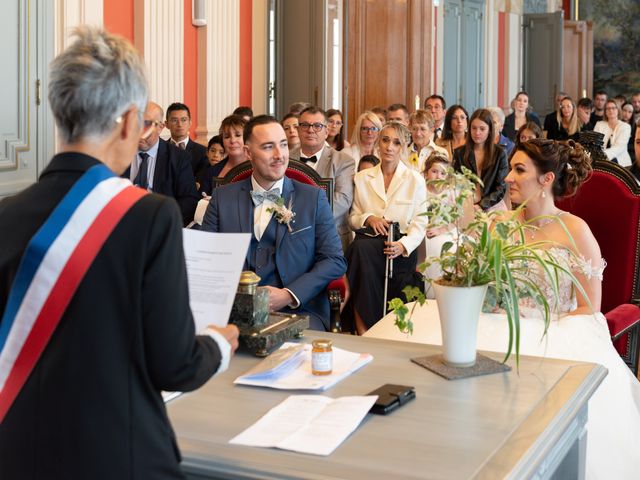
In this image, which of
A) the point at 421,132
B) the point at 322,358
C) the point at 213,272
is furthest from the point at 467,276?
the point at 421,132

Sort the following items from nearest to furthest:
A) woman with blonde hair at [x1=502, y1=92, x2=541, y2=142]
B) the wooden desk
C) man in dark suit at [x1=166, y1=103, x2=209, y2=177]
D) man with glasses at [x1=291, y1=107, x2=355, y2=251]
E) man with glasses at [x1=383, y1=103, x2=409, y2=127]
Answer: the wooden desk → man with glasses at [x1=291, y1=107, x2=355, y2=251] → man in dark suit at [x1=166, y1=103, x2=209, y2=177] → man with glasses at [x1=383, y1=103, x2=409, y2=127] → woman with blonde hair at [x1=502, y1=92, x2=541, y2=142]

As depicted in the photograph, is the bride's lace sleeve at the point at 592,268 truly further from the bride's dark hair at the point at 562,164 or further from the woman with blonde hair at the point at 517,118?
the woman with blonde hair at the point at 517,118

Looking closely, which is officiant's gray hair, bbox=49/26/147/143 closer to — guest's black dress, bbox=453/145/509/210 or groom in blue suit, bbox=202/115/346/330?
groom in blue suit, bbox=202/115/346/330

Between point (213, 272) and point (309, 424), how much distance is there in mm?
381

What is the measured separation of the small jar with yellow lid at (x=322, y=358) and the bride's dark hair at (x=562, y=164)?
6.19ft

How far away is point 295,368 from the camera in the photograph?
7.79ft

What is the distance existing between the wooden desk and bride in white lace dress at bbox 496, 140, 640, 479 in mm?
322

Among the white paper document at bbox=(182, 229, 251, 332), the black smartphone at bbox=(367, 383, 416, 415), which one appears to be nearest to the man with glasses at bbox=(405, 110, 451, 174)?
the black smartphone at bbox=(367, 383, 416, 415)

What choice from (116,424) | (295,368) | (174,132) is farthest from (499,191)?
(116,424)

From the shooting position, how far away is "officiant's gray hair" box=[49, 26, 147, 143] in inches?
57.8

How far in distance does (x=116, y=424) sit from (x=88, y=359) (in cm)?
11

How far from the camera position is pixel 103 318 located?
1.44 m

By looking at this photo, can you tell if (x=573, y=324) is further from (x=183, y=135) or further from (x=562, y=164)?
(x=183, y=135)

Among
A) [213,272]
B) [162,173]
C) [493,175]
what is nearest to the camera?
[213,272]
